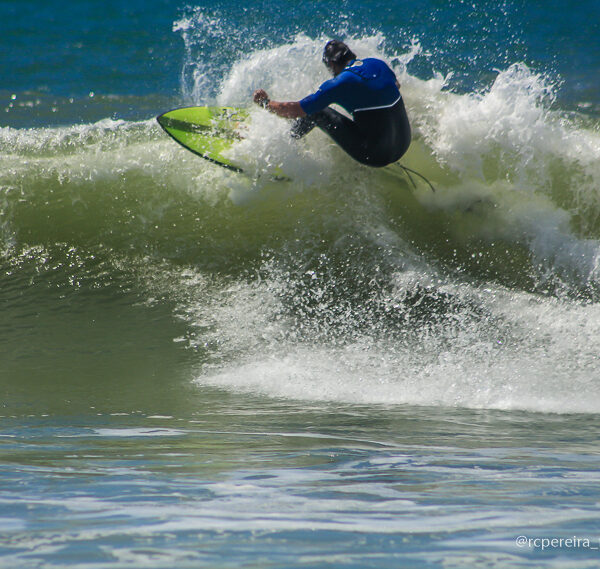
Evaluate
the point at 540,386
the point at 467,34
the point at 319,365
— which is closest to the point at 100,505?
the point at 319,365

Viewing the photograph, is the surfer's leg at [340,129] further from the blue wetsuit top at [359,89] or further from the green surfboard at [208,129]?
the green surfboard at [208,129]

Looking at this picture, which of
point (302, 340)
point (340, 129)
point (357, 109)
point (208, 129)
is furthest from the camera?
point (208, 129)

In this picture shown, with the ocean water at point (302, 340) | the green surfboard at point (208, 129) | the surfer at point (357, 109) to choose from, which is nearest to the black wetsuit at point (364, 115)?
the surfer at point (357, 109)

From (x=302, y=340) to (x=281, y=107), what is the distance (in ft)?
5.07

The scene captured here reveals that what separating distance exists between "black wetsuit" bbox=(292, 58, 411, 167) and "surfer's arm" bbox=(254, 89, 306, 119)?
0.07 meters

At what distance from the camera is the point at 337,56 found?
4.29m

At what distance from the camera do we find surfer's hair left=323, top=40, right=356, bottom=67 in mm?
4281

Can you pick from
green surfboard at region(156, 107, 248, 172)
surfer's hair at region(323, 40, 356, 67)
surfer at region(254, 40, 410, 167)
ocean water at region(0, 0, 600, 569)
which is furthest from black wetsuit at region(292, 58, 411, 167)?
green surfboard at region(156, 107, 248, 172)

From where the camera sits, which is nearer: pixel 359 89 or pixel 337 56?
pixel 359 89

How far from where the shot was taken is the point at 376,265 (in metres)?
4.57

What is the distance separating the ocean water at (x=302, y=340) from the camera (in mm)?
1673

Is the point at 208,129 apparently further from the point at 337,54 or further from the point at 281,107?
the point at 337,54

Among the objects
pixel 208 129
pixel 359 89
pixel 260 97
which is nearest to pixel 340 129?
pixel 359 89

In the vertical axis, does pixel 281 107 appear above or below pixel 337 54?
below
